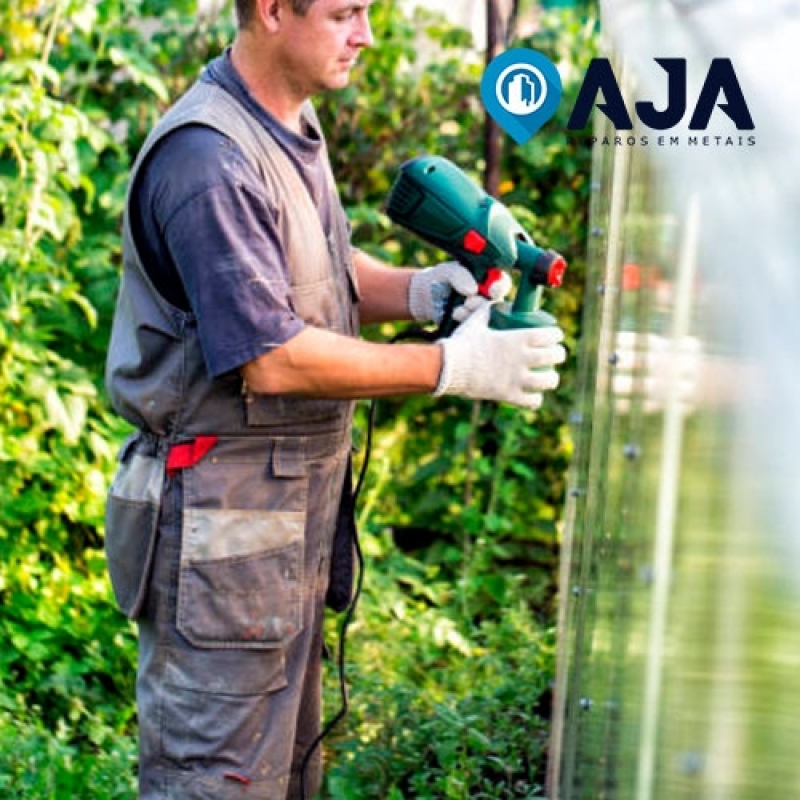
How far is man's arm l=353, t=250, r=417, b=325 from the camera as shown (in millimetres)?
3152

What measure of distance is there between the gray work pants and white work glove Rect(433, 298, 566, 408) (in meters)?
0.30

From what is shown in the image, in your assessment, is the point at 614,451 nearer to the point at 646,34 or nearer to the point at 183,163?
the point at 646,34

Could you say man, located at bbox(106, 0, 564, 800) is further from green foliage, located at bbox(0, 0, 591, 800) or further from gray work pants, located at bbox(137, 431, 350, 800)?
green foliage, located at bbox(0, 0, 591, 800)

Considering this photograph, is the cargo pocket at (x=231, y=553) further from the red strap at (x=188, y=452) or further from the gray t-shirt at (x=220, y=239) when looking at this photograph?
the gray t-shirt at (x=220, y=239)

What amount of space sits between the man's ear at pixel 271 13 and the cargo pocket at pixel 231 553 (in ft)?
2.48

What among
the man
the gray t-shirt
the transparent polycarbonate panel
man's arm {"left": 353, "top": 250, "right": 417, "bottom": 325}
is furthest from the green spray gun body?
the transparent polycarbonate panel

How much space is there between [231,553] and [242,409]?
0.84 feet

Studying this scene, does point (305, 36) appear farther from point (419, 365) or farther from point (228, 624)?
point (228, 624)

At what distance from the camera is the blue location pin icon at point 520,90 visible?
5.18m

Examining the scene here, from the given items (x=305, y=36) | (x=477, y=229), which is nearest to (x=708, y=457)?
(x=305, y=36)

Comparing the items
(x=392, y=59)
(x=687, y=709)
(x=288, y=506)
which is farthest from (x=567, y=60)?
(x=687, y=709)

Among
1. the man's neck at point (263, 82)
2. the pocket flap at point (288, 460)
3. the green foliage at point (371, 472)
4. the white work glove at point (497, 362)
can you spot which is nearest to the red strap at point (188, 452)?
the pocket flap at point (288, 460)

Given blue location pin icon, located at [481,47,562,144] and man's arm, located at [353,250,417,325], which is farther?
blue location pin icon, located at [481,47,562,144]

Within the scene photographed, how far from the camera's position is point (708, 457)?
1.12 metres
